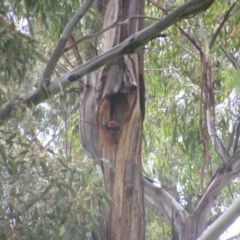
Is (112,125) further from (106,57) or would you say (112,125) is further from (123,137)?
(106,57)

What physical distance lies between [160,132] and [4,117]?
366cm

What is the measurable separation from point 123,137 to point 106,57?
108cm

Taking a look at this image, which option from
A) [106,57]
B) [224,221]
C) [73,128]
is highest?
[73,128]

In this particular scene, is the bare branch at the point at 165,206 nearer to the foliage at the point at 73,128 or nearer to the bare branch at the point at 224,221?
the foliage at the point at 73,128

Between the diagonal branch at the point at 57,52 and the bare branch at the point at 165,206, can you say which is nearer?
the diagonal branch at the point at 57,52

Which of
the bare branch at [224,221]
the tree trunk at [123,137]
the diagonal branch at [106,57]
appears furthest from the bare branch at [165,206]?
the diagonal branch at [106,57]

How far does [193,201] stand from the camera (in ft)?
24.6

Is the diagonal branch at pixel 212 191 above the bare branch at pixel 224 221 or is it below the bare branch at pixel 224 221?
above

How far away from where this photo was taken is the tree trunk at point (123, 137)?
4285 millimetres

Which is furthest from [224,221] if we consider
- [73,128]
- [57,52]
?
[73,128]

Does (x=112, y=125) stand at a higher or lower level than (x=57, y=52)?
higher

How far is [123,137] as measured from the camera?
4.41 meters

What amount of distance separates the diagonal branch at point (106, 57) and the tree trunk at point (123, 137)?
0.87 metres

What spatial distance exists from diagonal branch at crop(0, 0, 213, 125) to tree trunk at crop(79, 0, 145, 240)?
0.87 meters
